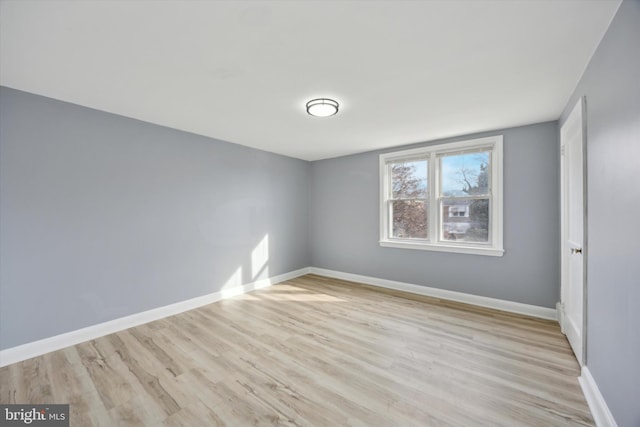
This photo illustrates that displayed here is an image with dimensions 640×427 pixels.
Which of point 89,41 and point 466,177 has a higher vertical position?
point 89,41

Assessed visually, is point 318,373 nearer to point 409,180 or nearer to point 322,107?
point 322,107

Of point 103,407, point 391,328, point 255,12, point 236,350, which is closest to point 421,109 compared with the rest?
point 255,12

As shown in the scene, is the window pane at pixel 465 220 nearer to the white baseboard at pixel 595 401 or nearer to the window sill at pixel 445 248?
the window sill at pixel 445 248

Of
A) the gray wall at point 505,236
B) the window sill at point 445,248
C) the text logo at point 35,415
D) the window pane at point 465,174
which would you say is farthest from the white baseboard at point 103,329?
the window pane at point 465,174

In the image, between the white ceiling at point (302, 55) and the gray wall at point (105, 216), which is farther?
the gray wall at point (105, 216)

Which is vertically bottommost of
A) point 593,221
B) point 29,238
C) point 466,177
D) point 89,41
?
point 29,238

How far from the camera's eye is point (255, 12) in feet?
4.75

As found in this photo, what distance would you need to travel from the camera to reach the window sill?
352 cm

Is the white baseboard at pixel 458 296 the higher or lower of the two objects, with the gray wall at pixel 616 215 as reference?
lower

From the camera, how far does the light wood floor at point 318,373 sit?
5.57ft

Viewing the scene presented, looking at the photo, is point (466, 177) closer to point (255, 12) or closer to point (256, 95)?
point (256, 95)

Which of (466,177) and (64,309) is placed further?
(466,177)

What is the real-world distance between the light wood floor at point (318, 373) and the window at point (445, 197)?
3.76 feet

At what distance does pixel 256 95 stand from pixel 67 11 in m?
1.31
